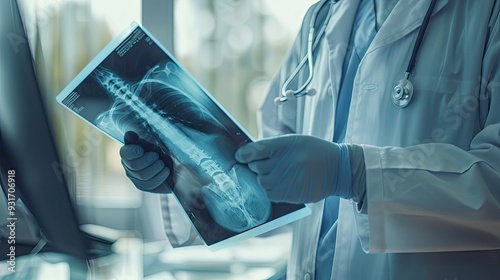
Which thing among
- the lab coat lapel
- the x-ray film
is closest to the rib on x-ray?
the x-ray film

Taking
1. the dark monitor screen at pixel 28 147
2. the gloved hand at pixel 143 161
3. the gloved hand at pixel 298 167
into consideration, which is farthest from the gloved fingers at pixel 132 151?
the dark monitor screen at pixel 28 147

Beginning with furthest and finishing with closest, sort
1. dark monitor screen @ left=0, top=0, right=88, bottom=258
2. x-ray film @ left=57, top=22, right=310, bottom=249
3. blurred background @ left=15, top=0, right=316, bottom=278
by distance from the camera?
blurred background @ left=15, top=0, right=316, bottom=278 → dark monitor screen @ left=0, top=0, right=88, bottom=258 → x-ray film @ left=57, top=22, right=310, bottom=249

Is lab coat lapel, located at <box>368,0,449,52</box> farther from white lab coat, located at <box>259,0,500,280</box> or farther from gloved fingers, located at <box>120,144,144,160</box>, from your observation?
gloved fingers, located at <box>120,144,144,160</box>

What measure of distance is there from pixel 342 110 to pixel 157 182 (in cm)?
35

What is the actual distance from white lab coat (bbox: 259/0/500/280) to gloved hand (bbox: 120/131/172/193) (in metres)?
0.31

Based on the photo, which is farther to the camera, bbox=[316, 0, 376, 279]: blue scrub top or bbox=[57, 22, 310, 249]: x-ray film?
bbox=[316, 0, 376, 279]: blue scrub top

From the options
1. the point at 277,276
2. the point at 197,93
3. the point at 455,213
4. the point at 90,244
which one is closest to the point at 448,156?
the point at 455,213

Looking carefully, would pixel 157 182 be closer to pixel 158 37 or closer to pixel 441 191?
pixel 441 191

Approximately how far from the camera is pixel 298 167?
2.13 ft

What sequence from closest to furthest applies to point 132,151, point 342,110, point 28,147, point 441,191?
point 441,191, point 132,151, point 342,110, point 28,147

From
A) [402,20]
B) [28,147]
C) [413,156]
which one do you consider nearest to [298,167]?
[413,156]

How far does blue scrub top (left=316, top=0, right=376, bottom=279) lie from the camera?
0.82 meters

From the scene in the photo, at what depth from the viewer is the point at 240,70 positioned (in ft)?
4.24

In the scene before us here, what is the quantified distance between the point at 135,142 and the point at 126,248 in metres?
0.68
